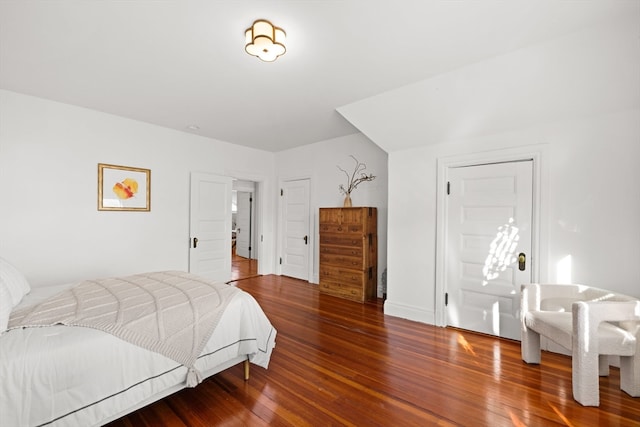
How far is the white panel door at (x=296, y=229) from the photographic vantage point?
5441 mm

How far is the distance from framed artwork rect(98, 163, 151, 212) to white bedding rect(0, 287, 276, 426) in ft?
9.13

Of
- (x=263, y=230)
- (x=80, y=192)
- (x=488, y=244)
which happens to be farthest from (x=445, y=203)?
(x=80, y=192)

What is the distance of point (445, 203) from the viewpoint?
330 centimetres

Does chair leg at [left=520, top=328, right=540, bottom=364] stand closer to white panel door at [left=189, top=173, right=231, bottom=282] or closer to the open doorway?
white panel door at [left=189, top=173, right=231, bottom=282]

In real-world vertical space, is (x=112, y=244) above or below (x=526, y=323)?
above

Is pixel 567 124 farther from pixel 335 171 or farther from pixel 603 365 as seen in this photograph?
pixel 335 171

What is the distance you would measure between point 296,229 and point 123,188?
2.94m

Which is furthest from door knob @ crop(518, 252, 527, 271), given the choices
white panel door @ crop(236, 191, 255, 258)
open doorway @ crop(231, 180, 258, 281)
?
white panel door @ crop(236, 191, 255, 258)

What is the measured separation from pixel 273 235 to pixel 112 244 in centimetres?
281

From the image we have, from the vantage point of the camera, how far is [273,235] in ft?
19.4

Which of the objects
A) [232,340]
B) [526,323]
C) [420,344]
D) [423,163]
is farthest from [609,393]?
[232,340]

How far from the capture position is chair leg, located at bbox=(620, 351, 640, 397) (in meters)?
1.93

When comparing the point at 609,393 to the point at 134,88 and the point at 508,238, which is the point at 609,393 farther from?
the point at 134,88

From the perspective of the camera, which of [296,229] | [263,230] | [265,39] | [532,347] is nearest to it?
[265,39]
